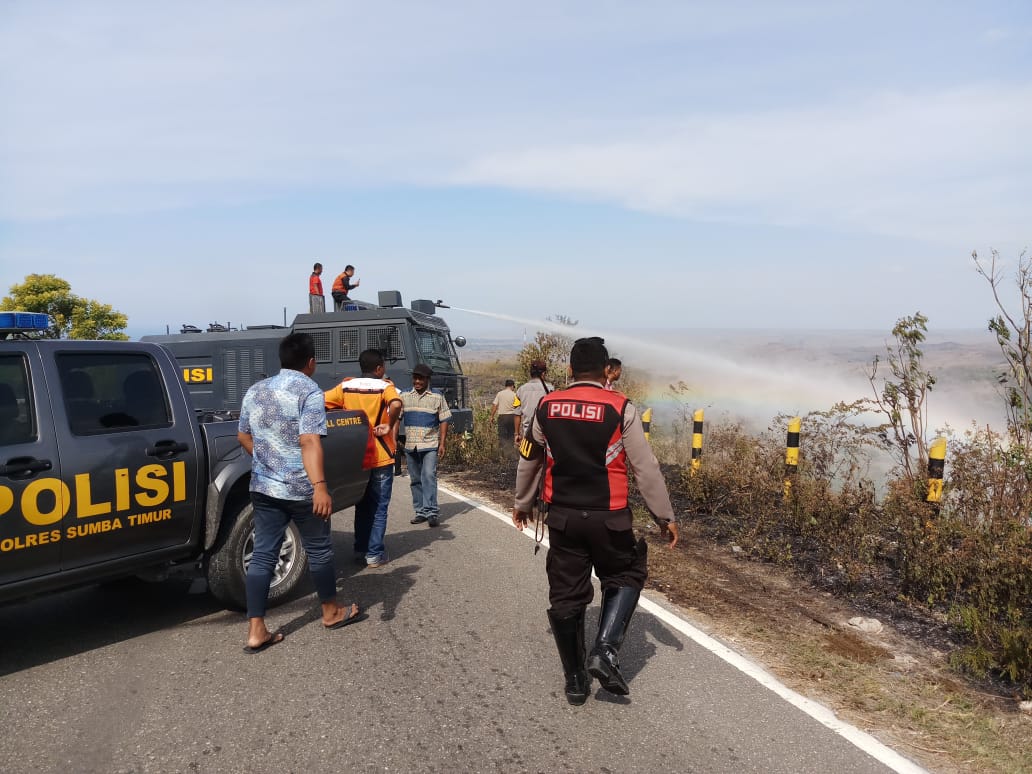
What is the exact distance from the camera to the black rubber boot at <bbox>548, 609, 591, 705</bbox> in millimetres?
3991

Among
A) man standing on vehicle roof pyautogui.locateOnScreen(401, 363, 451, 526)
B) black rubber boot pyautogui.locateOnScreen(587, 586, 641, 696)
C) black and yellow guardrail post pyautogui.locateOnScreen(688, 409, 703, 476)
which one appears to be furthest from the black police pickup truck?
black and yellow guardrail post pyautogui.locateOnScreen(688, 409, 703, 476)

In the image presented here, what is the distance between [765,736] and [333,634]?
271 cm

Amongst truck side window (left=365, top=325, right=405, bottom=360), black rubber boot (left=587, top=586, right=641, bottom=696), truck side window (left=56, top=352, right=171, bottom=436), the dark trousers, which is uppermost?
truck side window (left=56, top=352, right=171, bottom=436)

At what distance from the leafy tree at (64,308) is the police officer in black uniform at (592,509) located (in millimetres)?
19355

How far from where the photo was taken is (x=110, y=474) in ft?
14.9

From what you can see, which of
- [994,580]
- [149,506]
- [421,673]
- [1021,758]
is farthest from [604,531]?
[994,580]

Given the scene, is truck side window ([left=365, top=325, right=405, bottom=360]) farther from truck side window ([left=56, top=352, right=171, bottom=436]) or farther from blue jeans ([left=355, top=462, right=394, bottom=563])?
truck side window ([left=56, top=352, right=171, bottom=436])

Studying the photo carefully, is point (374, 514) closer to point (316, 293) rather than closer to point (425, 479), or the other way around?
point (425, 479)

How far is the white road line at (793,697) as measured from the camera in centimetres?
348

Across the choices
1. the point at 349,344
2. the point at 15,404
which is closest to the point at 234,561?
the point at 15,404

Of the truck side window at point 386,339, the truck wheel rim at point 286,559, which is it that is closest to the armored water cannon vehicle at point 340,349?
the truck side window at point 386,339

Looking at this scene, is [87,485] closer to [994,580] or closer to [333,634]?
[333,634]

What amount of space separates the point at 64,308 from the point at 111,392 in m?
20.1

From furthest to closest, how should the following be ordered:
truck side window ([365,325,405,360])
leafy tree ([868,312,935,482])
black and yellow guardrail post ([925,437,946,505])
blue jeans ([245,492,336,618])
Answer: truck side window ([365,325,405,360]) → leafy tree ([868,312,935,482]) → black and yellow guardrail post ([925,437,946,505]) → blue jeans ([245,492,336,618])
